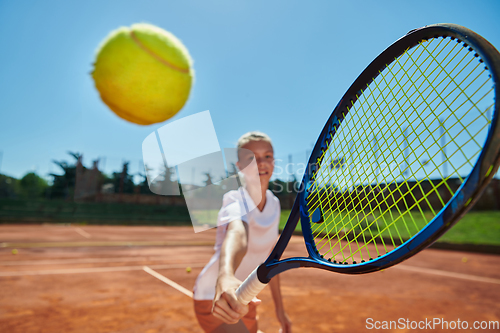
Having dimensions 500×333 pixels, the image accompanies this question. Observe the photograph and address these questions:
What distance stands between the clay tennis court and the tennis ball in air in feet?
6.28

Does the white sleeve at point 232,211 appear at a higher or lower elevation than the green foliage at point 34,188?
lower

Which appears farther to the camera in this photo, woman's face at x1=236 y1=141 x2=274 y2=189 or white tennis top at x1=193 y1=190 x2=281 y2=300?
woman's face at x1=236 y1=141 x2=274 y2=189

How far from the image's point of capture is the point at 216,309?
104 centimetres

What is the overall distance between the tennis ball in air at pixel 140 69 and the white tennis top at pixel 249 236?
1857mm

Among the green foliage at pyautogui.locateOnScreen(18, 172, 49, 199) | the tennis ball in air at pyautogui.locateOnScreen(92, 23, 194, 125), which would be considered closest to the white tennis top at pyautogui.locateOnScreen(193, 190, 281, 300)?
the tennis ball in air at pyautogui.locateOnScreen(92, 23, 194, 125)

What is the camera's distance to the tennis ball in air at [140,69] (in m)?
2.86

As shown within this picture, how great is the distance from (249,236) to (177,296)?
253 cm

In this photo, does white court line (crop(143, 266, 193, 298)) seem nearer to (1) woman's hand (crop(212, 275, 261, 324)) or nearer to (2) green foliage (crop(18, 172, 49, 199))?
(1) woman's hand (crop(212, 275, 261, 324))

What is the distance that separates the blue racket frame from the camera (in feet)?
2.33

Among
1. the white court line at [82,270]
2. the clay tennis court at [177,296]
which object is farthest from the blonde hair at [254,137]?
the white court line at [82,270]

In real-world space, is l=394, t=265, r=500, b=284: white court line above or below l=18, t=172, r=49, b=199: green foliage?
below

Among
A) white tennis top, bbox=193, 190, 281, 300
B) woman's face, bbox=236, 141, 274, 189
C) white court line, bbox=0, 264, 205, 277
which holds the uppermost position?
woman's face, bbox=236, 141, 274, 189

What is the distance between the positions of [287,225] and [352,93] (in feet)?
2.12

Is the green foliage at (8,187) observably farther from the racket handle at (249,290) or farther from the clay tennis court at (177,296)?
the racket handle at (249,290)
